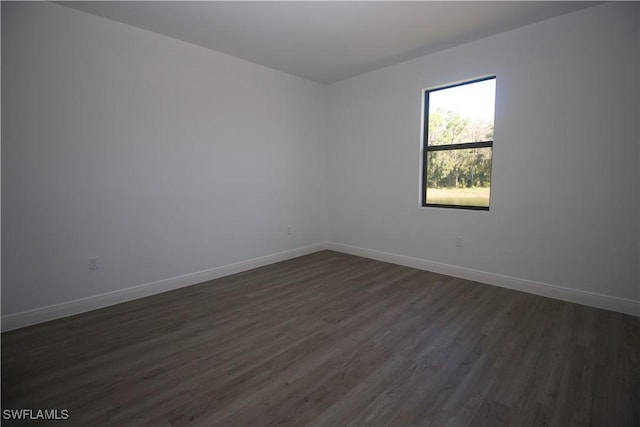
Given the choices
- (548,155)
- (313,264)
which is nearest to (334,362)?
(313,264)

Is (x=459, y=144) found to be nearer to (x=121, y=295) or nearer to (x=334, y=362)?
(x=334, y=362)

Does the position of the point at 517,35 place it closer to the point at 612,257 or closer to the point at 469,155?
the point at 469,155

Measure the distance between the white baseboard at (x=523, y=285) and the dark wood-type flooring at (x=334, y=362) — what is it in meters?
0.11

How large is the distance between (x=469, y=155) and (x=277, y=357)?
3.21 metres

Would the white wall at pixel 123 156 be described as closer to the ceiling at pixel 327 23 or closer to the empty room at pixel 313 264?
the empty room at pixel 313 264

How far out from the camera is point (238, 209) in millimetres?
4078

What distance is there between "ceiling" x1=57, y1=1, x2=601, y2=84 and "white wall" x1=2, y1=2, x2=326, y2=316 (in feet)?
1.08

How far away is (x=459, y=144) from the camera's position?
12.5 feet

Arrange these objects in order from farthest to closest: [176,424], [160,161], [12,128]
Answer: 1. [160,161]
2. [12,128]
3. [176,424]

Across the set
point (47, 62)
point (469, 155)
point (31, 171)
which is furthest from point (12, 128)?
point (469, 155)

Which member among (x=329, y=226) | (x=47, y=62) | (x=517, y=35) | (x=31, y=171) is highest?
(x=517, y=35)

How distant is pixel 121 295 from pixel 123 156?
4.73ft

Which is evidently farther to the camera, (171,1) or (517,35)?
(517,35)

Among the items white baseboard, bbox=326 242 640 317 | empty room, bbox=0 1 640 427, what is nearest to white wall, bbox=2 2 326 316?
empty room, bbox=0 1 640 427
